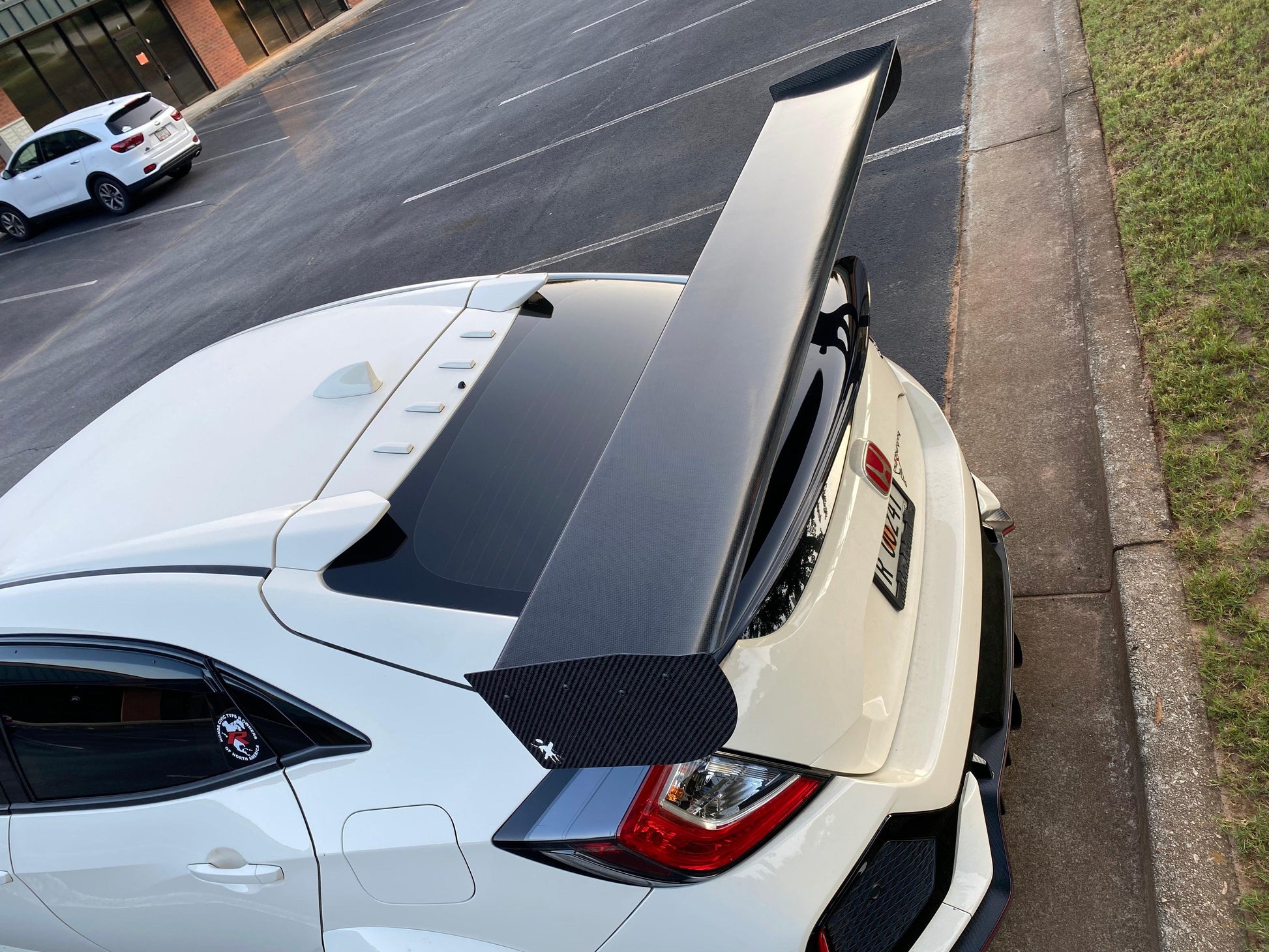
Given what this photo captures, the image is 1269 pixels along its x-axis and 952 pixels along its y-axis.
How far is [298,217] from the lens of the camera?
12.1 m

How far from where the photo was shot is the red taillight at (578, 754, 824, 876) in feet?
5.80

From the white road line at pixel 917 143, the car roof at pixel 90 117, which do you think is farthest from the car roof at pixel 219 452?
the car roof at pixel 90 117

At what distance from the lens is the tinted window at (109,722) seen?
2.21m

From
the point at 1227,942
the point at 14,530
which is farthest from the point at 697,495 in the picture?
the point at 14,530

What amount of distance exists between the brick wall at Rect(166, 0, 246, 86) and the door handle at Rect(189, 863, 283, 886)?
30.2 metres

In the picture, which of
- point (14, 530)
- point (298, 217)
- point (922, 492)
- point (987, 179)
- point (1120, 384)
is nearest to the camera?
point (922, 492)

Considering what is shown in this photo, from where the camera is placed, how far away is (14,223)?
694 inches

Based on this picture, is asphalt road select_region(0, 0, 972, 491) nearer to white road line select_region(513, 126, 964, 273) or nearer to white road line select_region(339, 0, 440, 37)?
white road line select_region(513, 126, 964, 273)

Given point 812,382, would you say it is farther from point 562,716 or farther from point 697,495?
point 562,716

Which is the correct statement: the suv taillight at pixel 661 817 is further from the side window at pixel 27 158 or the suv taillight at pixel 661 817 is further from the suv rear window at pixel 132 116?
the side window at pixel 27 158

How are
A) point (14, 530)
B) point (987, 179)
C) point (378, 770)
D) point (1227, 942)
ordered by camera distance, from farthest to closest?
1. point (987, 179)
2. point (14, 530)
3. point (1227, 942)
4. point (378, 770)

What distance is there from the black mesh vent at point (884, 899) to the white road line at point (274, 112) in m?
21.1

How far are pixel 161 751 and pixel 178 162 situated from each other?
56.4 feet

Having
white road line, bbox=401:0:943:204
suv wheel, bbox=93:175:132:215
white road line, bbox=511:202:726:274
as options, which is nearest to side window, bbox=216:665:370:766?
white road line, bbox=511:202:726:274
